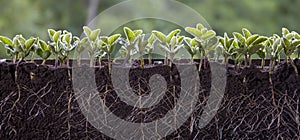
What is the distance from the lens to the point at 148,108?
698mm

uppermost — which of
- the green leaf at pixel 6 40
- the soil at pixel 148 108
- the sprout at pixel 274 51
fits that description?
the green leaf at pixel 6 40

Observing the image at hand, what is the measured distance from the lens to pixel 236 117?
696 mm

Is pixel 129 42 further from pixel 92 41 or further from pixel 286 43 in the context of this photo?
pixel 286 43

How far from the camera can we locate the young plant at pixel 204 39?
69 centimetres

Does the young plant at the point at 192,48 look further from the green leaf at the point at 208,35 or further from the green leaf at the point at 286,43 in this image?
the green leaf at the point at 286,43

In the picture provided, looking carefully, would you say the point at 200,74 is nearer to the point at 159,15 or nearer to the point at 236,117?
the point at 236,117

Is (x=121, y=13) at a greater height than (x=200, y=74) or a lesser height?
greater

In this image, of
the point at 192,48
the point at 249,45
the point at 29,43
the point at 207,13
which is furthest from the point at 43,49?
the point at 207,13

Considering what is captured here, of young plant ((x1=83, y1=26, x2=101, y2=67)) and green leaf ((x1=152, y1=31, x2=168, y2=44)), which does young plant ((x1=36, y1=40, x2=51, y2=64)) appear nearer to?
young plant ((x1=83, y1=26, x2=101, y2=67))

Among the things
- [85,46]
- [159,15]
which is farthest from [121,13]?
[85,46]

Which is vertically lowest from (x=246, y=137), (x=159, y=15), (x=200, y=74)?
(x=246, y=137)

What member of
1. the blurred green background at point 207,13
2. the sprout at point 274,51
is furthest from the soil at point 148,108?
the blurred green background at point 207,13

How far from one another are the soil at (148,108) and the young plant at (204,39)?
3 cm

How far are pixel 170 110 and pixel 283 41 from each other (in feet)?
0.77
